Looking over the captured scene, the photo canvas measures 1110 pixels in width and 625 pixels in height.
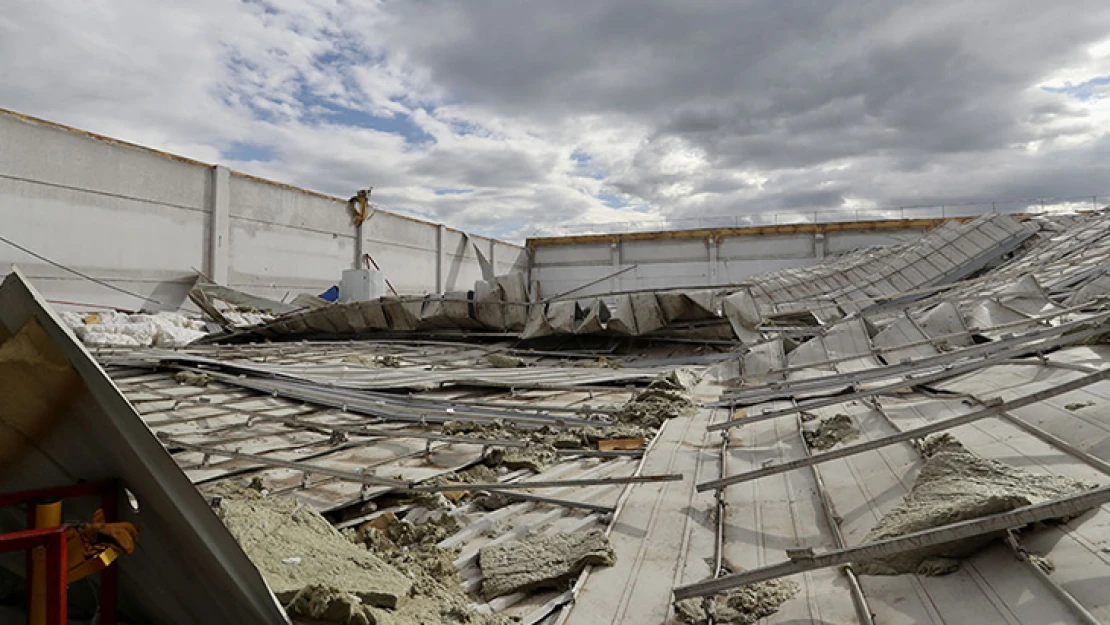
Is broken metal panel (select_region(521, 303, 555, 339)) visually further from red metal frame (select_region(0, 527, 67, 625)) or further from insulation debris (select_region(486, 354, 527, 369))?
red metal frame (select_region(0, 527, 67, 625))

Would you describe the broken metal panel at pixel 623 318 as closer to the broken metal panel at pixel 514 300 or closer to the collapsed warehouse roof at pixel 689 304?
the collapsed warehouse roof at pixel 689 304

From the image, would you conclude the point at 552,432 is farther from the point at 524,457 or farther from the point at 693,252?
the point at 693,252

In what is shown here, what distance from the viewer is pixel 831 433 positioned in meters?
2.93

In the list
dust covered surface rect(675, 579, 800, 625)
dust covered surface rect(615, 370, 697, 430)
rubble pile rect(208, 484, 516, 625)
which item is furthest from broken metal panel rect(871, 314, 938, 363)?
rubble pile rect(208, 484, 516, 625)

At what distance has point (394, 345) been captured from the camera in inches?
333

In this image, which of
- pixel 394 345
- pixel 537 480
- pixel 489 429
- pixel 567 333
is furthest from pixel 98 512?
pixel 394 345

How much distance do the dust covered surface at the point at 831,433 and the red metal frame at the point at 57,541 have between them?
8.65 feet

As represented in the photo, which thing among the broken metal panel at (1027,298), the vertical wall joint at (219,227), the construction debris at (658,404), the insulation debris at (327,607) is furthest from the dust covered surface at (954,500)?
the vertical wall joint at (219,227)

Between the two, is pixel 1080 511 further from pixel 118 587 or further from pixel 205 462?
pixel 205 462

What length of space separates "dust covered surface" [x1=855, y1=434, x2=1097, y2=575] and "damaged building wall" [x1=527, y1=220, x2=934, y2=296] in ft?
56.4

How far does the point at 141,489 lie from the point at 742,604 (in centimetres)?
143

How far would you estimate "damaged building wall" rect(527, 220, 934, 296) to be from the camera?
1969 centimetres

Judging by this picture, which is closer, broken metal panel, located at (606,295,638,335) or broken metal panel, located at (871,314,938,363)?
broken metal panel, located at (871,314,938,363)

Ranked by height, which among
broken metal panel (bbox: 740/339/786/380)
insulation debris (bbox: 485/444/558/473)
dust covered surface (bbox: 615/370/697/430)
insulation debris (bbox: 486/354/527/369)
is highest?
broken metal panel (bbox: 740/339/786/380)
